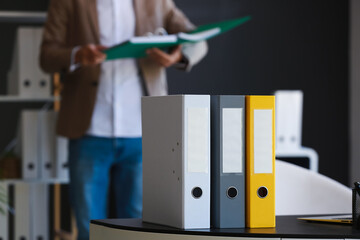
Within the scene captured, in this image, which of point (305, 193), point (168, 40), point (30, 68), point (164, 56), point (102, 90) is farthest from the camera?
point (30, 68)

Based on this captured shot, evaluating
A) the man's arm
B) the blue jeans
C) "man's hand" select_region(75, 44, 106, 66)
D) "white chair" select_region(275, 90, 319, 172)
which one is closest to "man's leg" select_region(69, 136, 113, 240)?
the blue jeans

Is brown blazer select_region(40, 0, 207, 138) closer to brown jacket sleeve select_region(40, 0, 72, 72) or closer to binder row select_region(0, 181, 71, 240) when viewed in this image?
brown jacket sleeve select_region(40, 0, 72, 72)

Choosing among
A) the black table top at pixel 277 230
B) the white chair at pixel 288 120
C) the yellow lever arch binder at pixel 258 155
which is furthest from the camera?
the white chair at pixel 288 120

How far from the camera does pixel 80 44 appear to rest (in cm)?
327

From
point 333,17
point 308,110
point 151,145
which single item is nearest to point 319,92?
point 308,110

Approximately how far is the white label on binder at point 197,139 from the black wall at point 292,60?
133 inches

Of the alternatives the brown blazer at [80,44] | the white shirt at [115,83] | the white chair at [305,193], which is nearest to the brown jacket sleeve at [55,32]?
the brown blazer at [80,44]

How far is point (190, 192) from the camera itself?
4.58 feet

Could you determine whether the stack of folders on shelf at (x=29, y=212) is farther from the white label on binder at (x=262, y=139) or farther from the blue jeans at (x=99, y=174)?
the white label on binder at (x=262, y=139)

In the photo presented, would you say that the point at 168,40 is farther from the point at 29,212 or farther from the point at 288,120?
the point at 288,120

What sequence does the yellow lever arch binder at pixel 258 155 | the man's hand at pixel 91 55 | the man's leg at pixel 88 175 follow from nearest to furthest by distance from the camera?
the yellow lever arch binder at pixel 258 155
the man's hand at pixel 91 55
the man's leg at pixel 88 175

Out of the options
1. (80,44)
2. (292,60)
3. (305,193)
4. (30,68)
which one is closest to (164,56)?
(80,44)

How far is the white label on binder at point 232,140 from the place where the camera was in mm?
1411

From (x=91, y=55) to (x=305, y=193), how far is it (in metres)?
1.25
